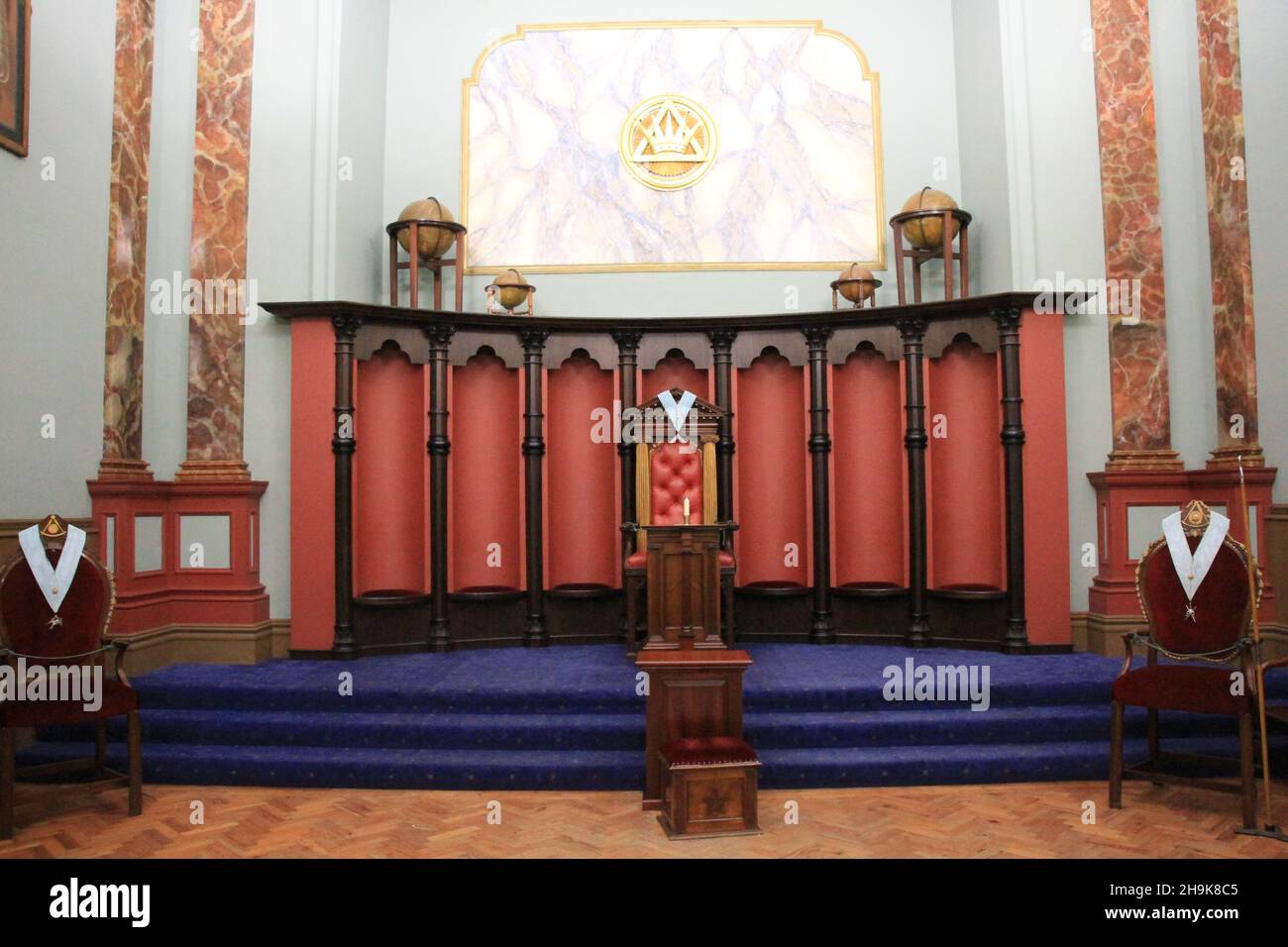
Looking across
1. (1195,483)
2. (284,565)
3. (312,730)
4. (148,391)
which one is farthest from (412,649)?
(1195,483)

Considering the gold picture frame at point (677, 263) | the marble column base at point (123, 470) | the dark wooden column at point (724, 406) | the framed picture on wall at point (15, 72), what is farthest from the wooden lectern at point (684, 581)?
the framed picture on wall at point (15, 72)

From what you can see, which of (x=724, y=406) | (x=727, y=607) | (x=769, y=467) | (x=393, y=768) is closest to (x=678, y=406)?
(x=724, y=406)

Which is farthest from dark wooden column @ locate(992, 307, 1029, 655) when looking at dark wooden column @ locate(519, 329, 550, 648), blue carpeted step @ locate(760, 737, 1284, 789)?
dark wooden column @ locate(519, 329, 550, 648)

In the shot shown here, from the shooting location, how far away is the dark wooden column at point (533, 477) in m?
6.24

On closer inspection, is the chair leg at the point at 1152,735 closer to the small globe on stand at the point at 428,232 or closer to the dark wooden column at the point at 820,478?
the dark wooden column at the point at 820,478

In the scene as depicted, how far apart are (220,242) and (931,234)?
5.07 metres

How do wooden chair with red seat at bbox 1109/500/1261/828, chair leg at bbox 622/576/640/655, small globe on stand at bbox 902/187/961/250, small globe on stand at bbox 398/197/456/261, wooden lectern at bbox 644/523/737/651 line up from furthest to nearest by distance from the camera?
small globe on stand at bbox 398/197/456/261 < small globe on stand at bbox 902/187/961/250 < chair leg at bbox 622/576/640/655 < wooden lectern at bbox 644/523/737/651 < wooden chair with red seat at bbox 1109/500/1261/828

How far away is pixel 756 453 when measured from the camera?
6680 mm

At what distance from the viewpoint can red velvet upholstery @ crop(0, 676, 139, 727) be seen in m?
3.58

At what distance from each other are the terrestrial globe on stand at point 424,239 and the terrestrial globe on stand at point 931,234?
10.9 feet

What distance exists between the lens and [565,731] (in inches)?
173

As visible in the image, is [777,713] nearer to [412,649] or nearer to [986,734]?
[986,734]

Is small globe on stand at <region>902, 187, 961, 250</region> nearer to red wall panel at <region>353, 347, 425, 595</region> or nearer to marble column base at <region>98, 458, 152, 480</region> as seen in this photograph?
red wall panel at <region>353, 347, 425, 595</region>

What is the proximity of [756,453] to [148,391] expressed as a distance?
4.36 metres
